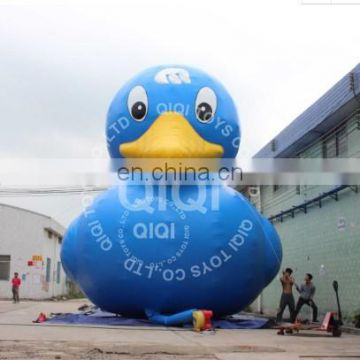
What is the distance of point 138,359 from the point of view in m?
6.85

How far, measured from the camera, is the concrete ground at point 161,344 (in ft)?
23.7

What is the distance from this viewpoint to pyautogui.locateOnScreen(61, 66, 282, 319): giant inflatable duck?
11.1 metres

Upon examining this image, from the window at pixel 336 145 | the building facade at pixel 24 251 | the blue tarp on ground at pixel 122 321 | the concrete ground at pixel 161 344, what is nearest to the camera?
the concrete ground at pixel 161 344

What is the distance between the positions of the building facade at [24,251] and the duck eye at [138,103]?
21162 mm

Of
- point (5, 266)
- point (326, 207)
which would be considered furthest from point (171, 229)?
point (5, 266)

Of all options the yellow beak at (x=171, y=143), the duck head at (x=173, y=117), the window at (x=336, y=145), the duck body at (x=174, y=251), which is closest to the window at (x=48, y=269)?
the window at (x=336, y=145)

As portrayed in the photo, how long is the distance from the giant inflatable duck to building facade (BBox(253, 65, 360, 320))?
68.9 inches

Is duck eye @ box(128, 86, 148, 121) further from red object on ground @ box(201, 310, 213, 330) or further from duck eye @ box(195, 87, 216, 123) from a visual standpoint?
red object on ground @ box(201, 310, 213, 330)

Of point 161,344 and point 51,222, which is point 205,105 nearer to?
point 161,344

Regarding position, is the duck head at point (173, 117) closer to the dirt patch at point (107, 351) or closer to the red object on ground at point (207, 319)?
the red object on ground at point (207, 319)

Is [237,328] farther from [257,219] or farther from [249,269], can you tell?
[257,219]

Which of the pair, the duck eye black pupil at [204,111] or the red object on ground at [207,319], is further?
the duck eye black pupil at [204,111]

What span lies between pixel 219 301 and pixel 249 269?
732mm

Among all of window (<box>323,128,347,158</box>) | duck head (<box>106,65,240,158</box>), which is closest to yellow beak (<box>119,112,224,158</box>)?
duck head (<box>106,65,240,158</box>)
